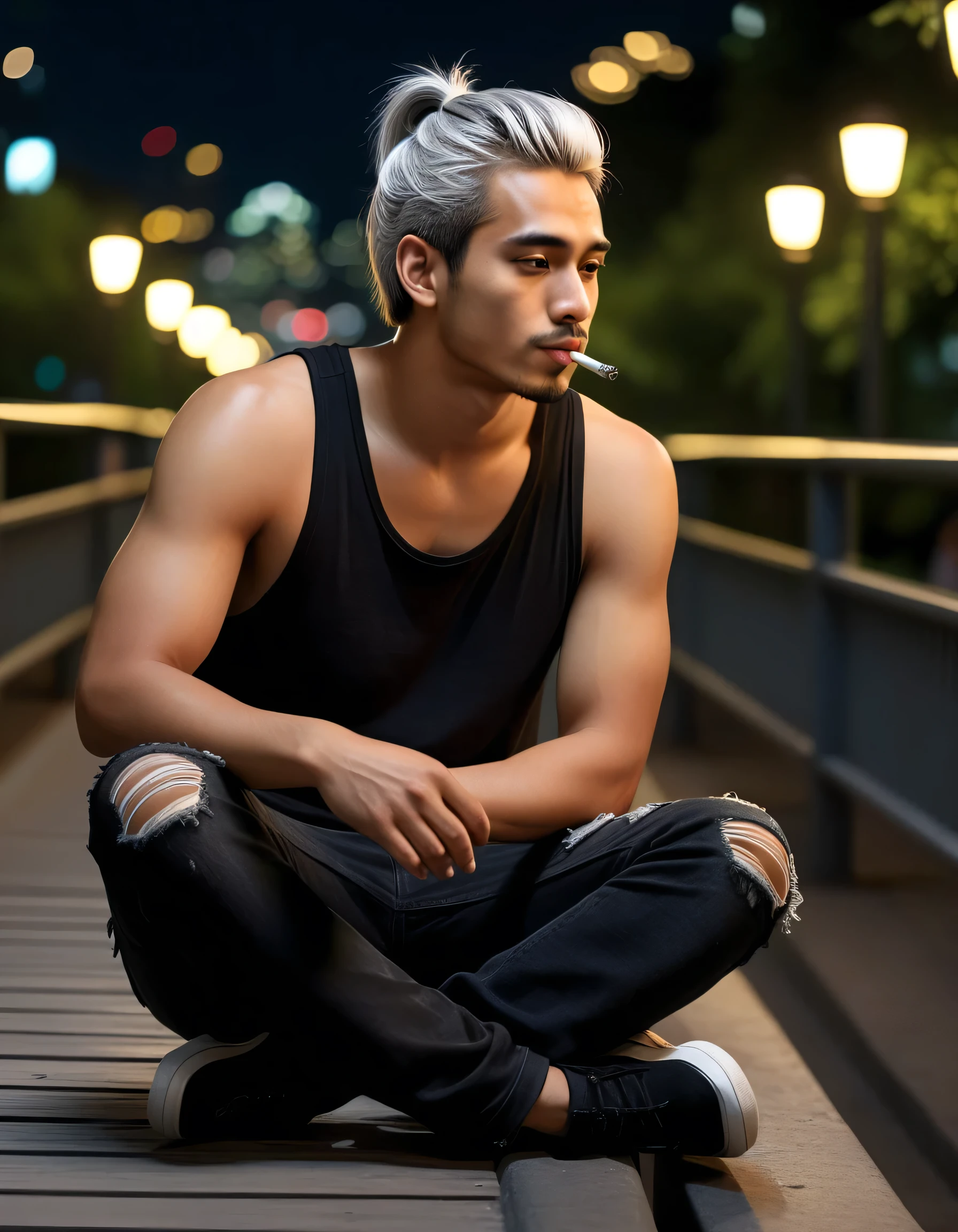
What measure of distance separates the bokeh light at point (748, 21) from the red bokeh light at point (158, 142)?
22527 millimetres

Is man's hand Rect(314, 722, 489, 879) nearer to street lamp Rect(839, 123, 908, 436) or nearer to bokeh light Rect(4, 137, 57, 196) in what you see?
street lamp Rect(839, 123, 908, 436)

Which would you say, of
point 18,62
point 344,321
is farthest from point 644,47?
point 344,321

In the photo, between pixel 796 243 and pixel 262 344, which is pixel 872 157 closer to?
pixel 796 243

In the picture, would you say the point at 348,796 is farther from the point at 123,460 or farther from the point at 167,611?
the point at 123,460

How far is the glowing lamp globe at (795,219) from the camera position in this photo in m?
8.26

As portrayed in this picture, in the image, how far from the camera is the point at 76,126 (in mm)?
35438

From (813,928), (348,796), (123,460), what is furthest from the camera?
(123,460)

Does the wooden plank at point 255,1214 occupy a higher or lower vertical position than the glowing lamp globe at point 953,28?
lower

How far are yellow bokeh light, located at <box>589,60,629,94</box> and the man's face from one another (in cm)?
2100

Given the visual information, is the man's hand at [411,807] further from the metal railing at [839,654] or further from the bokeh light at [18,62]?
the bokeh light at [18,62]

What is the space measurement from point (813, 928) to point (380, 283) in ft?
8.61

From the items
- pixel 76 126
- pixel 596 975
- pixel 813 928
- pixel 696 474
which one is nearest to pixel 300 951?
pixel 596 975

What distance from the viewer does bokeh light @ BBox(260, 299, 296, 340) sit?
51.8 m

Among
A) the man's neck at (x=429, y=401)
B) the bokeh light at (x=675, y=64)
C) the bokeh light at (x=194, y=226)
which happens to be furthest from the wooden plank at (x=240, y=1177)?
the bokeh light at (x=194, y=226)
